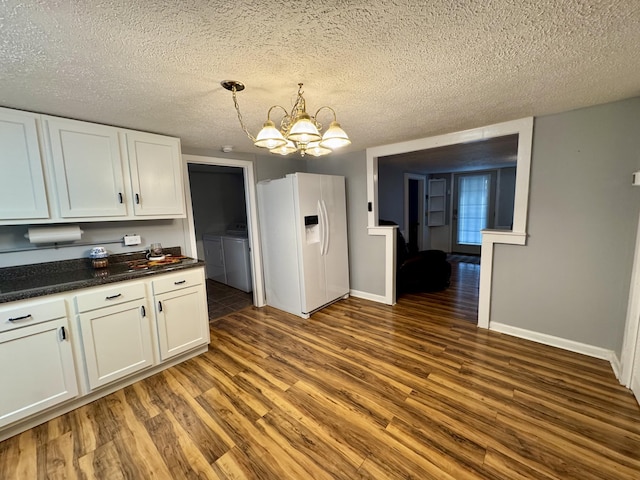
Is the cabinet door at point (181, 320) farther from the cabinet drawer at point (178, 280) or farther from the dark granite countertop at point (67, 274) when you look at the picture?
the dark granite countertop at point (67, 274)

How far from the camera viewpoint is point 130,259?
8.46 feet

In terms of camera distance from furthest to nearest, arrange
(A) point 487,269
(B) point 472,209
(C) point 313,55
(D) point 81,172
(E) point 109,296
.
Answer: (B) point 472,209 → (A) point 487,269 → (D) point 81,172 → (E) point 109,296 → (C) point 313,55

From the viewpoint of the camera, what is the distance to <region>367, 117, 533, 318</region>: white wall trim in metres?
2.45

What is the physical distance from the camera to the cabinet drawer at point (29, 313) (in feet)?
5.19

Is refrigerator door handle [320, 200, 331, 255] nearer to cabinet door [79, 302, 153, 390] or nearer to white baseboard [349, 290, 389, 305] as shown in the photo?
white baseboard [349, 290, 389, 305]

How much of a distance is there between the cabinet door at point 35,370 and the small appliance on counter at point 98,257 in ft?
2.02

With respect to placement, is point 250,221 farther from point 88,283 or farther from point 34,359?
point 34,359

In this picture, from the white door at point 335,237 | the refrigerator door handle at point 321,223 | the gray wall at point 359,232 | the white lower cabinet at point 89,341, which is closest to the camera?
the white lower cabinet at point 89,341

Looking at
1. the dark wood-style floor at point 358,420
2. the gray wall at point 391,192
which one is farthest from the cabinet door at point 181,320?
the gray wall at point 391,192

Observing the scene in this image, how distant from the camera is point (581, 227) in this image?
2273mm

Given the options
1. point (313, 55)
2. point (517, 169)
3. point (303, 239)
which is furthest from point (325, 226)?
point (313, 55)

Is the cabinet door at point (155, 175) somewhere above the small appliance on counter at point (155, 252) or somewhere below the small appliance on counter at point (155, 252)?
above

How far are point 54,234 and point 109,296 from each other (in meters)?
0.72

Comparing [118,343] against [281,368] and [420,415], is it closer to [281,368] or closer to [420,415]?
[281,368]
